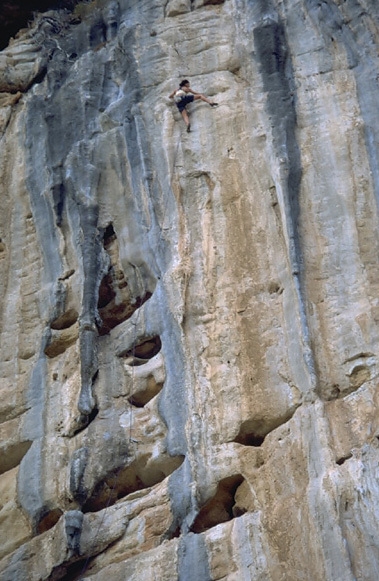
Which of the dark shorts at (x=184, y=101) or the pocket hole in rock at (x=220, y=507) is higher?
the dark shorts at (x=184, y=101)

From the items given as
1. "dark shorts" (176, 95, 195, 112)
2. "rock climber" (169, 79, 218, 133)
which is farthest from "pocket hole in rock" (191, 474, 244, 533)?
"dark shorts" (176, 95, 195, 112)

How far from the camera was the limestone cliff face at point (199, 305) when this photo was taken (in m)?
10.1

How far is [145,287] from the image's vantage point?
12.3 metres

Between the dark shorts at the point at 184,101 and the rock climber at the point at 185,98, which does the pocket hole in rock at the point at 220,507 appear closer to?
the rock climber at the point at 185,98

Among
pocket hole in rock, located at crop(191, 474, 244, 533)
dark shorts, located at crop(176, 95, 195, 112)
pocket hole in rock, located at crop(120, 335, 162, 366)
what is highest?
dark shorts, located at crop(176, 95, 195, 112)

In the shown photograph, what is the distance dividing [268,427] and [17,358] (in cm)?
353

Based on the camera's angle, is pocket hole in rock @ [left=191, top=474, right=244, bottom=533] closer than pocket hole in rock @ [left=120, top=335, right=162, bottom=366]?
Yes

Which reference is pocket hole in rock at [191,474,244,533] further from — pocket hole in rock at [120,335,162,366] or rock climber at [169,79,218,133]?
rock climber at [169,79,218,133]

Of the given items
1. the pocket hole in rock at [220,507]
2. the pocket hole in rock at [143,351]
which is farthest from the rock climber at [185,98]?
the pocket hole in rock at [220,507]

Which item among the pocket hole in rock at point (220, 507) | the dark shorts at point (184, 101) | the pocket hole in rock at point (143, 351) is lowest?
the pocket hole in rock at point (220, 507)

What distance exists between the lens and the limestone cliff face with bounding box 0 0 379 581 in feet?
33.2

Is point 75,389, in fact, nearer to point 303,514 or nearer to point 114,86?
point 303,514

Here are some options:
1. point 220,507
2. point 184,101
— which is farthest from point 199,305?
point 184,101

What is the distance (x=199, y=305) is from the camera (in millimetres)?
11453
